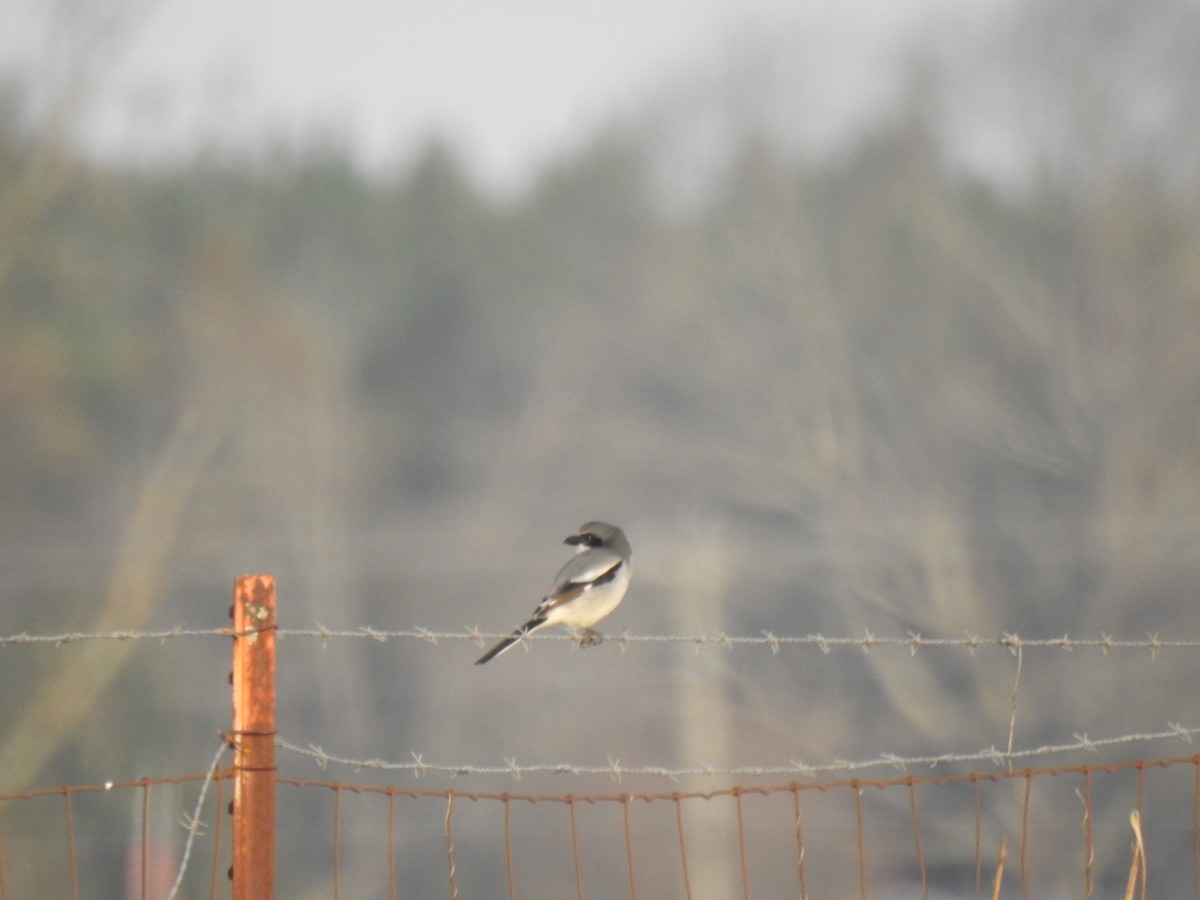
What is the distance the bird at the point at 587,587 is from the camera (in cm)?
689

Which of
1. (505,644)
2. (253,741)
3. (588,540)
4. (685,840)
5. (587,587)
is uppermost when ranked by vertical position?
(588,540)

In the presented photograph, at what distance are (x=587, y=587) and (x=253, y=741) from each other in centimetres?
351

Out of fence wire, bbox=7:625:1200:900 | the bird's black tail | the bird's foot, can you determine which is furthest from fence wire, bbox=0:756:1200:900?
the bird's black tail

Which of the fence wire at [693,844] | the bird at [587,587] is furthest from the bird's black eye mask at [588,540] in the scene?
the fence wire at [693,844]

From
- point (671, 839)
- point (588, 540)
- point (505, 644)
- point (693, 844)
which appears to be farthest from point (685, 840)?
point (505, 644)

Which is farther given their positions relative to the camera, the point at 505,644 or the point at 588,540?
→ the point at 588,540

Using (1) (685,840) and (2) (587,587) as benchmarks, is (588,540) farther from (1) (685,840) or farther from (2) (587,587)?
(1) (685,840)

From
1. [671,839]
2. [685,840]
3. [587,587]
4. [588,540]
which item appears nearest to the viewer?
[587,587]

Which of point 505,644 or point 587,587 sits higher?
point 587,587

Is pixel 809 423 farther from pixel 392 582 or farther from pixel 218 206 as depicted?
pixel 218 206

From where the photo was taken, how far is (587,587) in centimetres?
699

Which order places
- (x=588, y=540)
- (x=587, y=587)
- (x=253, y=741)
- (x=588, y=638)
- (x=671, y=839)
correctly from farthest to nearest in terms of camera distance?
(x=671, y=839) → (x=588, y=540) → (x=587, y=587) → (x=588, y=638) → (x=253, y=741)

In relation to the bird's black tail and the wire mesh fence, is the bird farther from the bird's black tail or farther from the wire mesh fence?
the wire mesh fence

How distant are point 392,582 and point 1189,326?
59.2 feet
